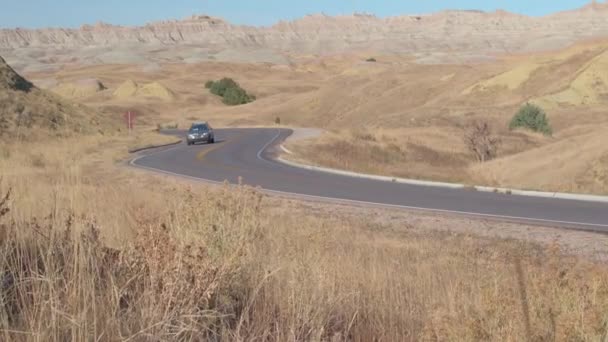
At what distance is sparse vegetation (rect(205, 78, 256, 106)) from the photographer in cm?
11788

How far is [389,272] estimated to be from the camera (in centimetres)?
788

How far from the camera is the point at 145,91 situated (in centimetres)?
11756

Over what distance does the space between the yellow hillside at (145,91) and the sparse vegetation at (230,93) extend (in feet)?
26.7

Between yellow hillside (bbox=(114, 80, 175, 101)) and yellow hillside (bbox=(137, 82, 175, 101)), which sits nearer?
yellow hillside (bbox=(137, 82, 175, 101))

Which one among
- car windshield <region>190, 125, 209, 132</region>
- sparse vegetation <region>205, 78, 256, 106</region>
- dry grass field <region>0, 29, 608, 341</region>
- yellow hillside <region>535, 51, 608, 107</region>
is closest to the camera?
dry grass field <region>0, 29, 608, 341</region>

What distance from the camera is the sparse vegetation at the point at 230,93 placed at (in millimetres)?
117875

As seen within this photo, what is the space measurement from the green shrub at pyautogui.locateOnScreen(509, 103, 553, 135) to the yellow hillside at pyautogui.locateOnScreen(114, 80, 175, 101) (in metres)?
Answer: 65.3

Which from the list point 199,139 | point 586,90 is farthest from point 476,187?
point 586,90

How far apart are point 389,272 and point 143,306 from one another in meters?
3.63

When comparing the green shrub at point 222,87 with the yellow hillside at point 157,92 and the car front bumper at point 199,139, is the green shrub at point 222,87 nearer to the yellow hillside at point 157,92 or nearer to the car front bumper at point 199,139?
the yellow hillside at point 157,92

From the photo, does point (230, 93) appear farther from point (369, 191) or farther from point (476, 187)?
point (369, 191)

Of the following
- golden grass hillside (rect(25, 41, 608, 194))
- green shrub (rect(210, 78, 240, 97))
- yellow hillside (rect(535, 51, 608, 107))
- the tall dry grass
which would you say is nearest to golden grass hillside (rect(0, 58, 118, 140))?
golden grass hillside (rect(25, 41, 608, 194))

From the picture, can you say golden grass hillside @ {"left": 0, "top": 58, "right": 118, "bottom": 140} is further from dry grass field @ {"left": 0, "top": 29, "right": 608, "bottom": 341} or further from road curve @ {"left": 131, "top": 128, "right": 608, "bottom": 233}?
dry grass field @ {"left": 0, "top": 29, "right": 608, "bottom": 341}

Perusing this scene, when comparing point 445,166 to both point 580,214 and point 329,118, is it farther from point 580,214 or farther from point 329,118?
point 329,118
